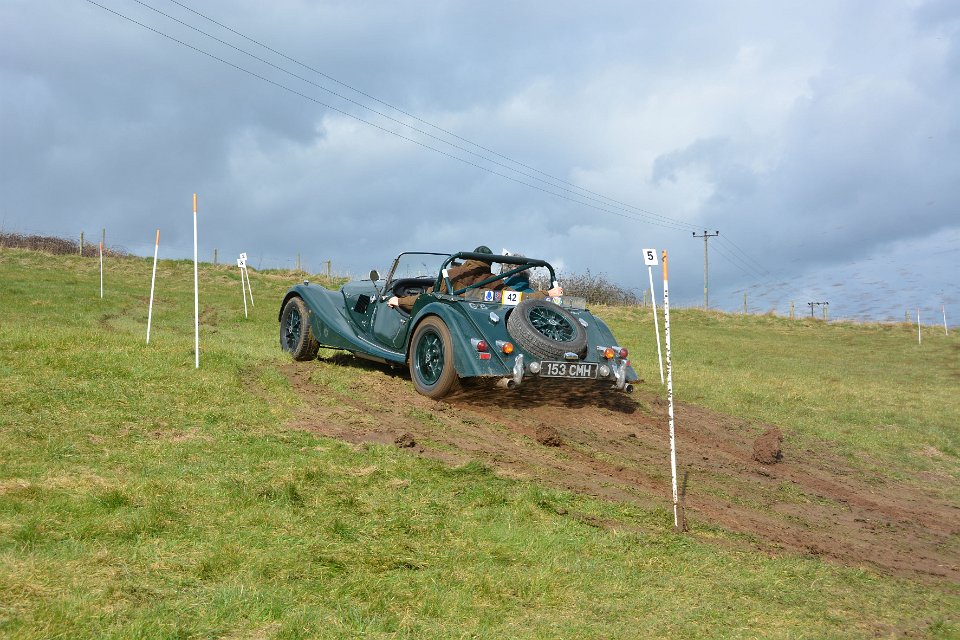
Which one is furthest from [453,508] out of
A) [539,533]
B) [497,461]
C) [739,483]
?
[739,483]

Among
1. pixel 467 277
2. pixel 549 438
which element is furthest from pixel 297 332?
pixel 549 438

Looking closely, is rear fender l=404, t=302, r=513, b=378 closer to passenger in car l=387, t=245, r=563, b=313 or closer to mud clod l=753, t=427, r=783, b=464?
passenger in car l=387, t=245, r=563, b=313

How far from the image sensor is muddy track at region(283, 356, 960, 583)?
542 centimetres

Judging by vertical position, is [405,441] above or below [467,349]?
below

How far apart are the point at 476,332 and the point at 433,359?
86 cm

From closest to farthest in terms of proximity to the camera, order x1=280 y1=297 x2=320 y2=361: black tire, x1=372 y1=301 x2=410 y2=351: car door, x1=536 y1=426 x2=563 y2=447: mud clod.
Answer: x1=536 y1=426 x2=563 y2=447: mud clod, x1=372 y1=301 x2=410 y2=351: car door, x1=280 y1=297 x2=320 y2=361: black tire

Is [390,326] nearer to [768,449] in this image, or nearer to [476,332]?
[476,332]

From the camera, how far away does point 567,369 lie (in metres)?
8.16

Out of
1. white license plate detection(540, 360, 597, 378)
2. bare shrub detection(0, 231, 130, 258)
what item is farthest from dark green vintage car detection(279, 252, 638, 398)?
bare shrub detection(0, 231, 130, 258)

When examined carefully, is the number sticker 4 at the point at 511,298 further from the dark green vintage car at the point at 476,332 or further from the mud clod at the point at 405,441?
the mud clod at the point at 405,441

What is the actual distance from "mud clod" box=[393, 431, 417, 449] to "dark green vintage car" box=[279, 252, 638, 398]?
150 cm

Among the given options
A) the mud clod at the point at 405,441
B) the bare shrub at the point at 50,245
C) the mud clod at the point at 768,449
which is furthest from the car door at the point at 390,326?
the bare shrub at the point at 50,245

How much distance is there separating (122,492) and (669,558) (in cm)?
340

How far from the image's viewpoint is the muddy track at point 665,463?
213 inches
